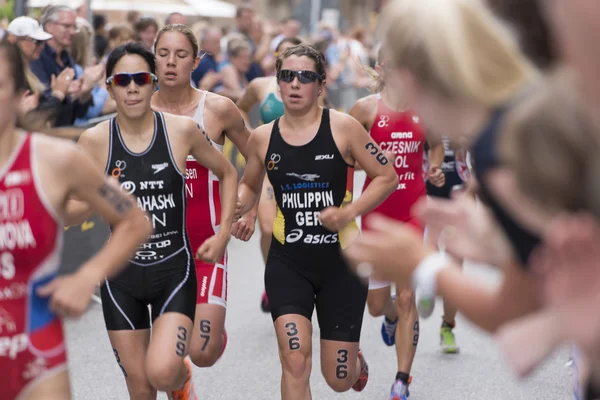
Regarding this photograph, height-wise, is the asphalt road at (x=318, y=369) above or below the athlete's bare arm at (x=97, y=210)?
below

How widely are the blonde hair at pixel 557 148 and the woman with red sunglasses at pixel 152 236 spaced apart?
3.32 meters

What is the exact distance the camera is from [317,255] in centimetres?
599

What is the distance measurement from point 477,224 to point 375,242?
268 mm

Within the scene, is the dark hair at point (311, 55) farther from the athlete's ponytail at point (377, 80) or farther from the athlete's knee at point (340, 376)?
the athlete's knee at point (340, 376)

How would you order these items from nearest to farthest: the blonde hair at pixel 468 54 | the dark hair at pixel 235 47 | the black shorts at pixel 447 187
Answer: the blonde hair at pixel 468 54 → the black shorts at pixel 447 187 → the dark hair at pixel 235 47

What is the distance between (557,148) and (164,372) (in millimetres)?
3425

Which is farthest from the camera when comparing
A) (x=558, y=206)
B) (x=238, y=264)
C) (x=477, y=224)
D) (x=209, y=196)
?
(x=238, y=264)

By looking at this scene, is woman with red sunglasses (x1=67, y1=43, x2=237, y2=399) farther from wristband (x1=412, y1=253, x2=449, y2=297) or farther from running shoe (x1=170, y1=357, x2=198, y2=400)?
wristband (x1=412, y1=253, x2=449, y2=297)

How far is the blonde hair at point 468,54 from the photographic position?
237 cm

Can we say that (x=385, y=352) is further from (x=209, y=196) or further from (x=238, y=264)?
(x=238, y=264)

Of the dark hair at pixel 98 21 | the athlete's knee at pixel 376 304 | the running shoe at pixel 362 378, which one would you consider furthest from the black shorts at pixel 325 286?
the dark hair at pixel 98 21

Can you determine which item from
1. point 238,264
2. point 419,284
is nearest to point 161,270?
point 419,284

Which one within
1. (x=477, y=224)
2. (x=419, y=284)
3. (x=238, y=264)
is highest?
(x=477, y=224)

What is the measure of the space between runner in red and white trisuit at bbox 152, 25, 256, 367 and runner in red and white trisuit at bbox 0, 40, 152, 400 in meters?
2.22
